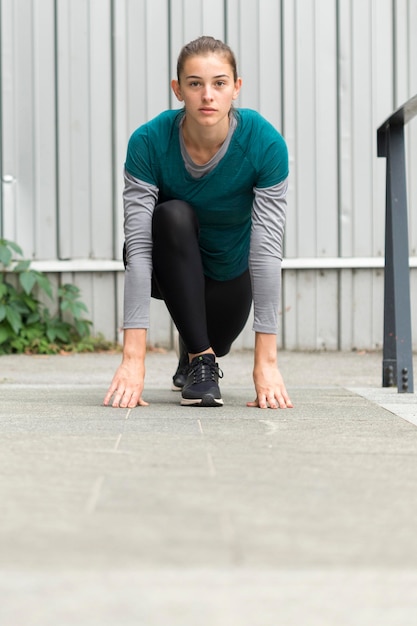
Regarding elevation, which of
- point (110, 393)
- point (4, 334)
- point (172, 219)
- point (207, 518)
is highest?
point (172, 219)

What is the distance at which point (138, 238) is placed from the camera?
11.2 feet

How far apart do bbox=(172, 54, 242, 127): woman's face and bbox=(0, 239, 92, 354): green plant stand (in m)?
3.18

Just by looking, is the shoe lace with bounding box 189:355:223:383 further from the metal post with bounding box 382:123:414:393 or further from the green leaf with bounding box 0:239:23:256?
the green leaf with bounding box 0:239:23:256

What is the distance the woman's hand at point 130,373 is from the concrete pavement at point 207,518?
0.15 metres

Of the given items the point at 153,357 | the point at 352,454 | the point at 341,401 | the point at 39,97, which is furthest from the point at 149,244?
the point at 39,97

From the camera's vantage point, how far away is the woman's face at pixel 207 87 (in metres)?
3.24

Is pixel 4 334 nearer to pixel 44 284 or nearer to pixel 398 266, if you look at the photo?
pixel 44 284

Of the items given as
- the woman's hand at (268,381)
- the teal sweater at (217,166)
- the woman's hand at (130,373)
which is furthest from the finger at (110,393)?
the teal sweater at (217,166)

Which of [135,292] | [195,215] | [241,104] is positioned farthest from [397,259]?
[241,104]

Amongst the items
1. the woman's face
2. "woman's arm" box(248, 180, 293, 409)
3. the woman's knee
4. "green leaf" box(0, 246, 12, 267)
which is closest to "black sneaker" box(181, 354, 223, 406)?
"woman's arm" box(248, 180, 293, 409)

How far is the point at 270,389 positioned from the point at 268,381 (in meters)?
0.03

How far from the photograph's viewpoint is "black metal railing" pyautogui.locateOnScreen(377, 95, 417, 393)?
3.87 metres

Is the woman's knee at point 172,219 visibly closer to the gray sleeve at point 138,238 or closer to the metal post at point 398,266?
the gray sleeve at point 138,238

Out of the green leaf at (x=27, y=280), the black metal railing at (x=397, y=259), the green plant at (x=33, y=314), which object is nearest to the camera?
the black metal railing at (x=397, y=259)
